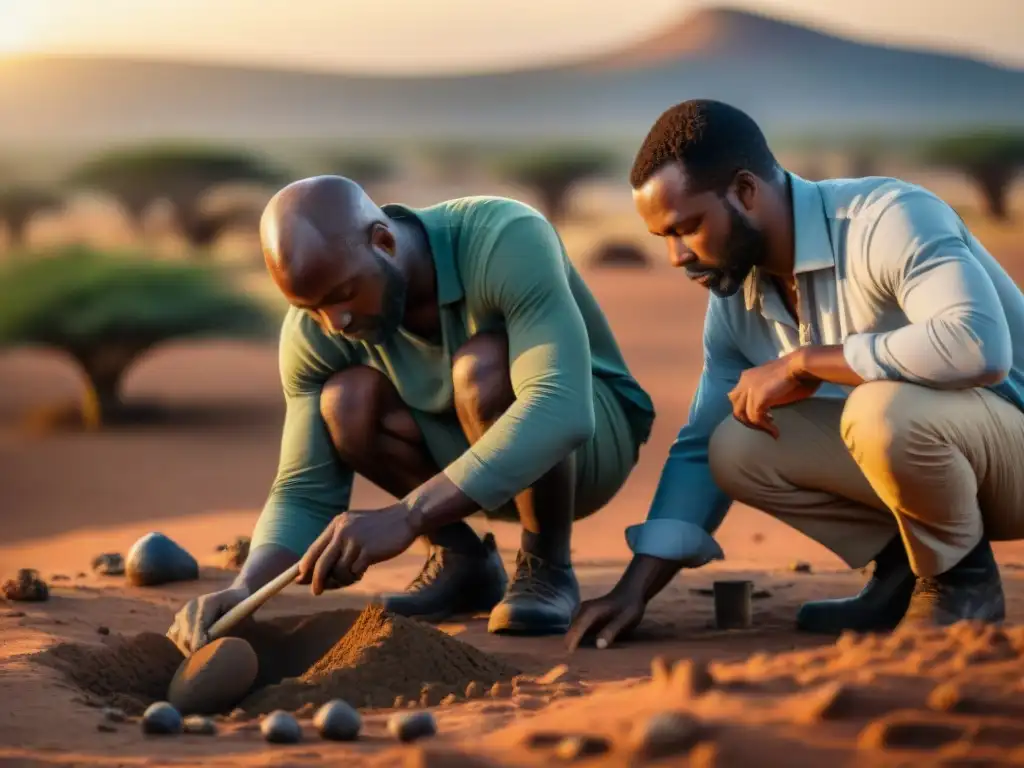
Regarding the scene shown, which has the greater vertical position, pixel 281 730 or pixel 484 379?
pixel 484 379

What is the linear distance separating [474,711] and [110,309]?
27.6 feet

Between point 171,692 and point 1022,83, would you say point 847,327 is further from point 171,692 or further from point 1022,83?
point 1022,83

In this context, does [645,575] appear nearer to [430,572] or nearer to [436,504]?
[436,504]

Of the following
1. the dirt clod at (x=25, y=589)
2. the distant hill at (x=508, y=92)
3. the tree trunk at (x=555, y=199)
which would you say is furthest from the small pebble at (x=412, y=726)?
the distant hill at (x=508, y=92)

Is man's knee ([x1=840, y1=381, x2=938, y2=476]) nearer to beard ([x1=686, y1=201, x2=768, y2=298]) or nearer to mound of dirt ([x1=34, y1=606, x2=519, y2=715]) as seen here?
beard ([x1=686, y1=201, x2=768, y2=298])

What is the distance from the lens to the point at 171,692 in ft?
10.7

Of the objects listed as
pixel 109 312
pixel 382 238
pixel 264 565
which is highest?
pixel 109 312

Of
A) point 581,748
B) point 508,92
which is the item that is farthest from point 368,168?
Answer: point 581,748

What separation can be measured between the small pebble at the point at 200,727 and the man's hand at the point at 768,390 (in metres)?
1.40

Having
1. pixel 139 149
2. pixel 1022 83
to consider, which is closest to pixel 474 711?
pixel 139 149

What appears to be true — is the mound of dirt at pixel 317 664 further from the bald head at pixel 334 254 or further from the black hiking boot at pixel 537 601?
the bald head at pixel 334 254

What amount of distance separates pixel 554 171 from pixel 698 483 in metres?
30.1

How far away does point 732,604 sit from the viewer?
153 inches

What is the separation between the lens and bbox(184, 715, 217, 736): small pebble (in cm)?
287
